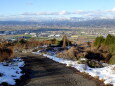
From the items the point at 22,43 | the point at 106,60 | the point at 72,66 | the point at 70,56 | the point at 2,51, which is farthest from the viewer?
the point at 22,43

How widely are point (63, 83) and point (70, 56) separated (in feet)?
45.3

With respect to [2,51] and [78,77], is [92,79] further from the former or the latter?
[2,51]

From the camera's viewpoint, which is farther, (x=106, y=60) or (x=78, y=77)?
(x=106, y=60)

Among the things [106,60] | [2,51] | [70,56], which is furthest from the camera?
[106,60]

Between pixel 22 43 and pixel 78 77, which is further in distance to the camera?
pixel 22 43

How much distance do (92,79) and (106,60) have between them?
51.7 feet

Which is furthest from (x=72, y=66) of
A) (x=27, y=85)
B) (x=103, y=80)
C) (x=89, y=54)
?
(x=89, y=54)

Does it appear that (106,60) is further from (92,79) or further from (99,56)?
(92,79)

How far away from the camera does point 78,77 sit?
1367cm

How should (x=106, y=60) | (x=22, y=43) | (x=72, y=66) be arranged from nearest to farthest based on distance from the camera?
(x=72, y=66)
(x=106, y=60)
(x=22, y=43)

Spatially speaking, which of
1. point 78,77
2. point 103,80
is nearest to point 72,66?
point 78,77

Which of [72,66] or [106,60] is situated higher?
[72,66]

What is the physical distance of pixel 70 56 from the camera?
84.1 feet

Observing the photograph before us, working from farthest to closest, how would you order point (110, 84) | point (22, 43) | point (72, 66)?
point (22, 43) < point (72, 66) < point (110, 84)
